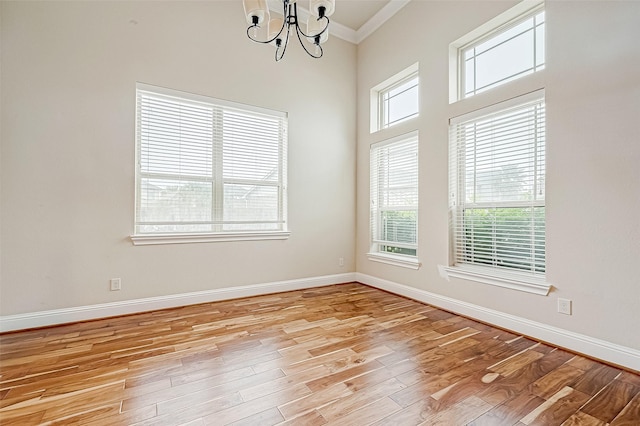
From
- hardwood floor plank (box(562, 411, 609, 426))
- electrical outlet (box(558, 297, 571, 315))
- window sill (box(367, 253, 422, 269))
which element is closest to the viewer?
hardwood floor plank (box(562, 411, 609, 426))

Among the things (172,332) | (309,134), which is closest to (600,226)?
(309,134)

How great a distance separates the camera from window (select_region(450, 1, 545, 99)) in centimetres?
261

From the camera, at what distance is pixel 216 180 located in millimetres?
3527

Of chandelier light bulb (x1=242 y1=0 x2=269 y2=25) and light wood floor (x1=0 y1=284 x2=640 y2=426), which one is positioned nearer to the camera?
light wood floor (x1=0 y1=284 x2=640 y2=426)

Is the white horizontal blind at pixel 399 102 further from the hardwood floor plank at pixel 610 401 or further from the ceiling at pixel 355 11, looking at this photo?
the hardwood floor plank at pixel 610 401

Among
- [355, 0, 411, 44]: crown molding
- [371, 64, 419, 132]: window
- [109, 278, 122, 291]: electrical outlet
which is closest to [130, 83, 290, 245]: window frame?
[109, 278, 122, 291]: electrical outlet

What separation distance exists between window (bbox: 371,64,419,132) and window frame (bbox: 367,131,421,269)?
33 cm

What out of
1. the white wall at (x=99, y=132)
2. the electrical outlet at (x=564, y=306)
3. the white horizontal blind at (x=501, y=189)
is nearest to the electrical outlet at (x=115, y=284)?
the white wall at (x=99, y=132)

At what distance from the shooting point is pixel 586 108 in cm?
220

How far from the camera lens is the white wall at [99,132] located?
2.61 m

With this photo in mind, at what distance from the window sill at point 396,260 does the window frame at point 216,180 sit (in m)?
1.31

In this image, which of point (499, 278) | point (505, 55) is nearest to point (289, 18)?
point (505, 55)

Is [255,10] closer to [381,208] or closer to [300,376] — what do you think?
[300,376]

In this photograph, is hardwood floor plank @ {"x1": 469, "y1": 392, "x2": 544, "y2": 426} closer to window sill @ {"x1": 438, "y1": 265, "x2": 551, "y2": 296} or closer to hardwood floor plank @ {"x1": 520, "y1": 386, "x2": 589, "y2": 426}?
hardwood floor plank @ {"x1": 520, "y1": 386, "x2": 589, "y2": 426}
